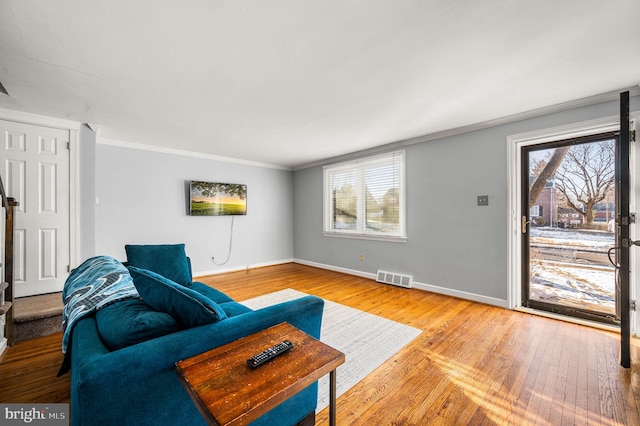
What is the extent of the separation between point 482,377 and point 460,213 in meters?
2.23

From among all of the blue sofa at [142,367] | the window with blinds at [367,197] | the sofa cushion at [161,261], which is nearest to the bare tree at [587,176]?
the window with blinds at [367,197]

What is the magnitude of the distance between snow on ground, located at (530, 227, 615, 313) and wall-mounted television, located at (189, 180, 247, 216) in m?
4.80

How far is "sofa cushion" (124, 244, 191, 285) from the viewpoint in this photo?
262 cm

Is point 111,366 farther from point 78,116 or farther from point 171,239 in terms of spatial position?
point 171,239

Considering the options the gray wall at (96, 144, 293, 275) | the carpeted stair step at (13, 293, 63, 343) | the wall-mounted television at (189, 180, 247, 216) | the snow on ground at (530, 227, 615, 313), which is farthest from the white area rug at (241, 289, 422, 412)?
the wall-mounted television at (189, 180, 247, 216)

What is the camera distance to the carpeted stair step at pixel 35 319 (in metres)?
2.40

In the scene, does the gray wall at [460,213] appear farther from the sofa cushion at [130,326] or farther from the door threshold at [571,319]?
the sofa cushion at [130,326]

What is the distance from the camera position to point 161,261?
2.68m

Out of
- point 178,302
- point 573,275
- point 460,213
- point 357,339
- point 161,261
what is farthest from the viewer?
point 460,213

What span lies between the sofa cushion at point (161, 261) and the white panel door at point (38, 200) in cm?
116

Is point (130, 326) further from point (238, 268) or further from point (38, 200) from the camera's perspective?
point (238, 268)

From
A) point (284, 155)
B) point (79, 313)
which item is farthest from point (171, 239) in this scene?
point (79, 313)

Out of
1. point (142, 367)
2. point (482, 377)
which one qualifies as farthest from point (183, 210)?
point (482, 377)

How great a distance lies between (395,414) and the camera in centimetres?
152
